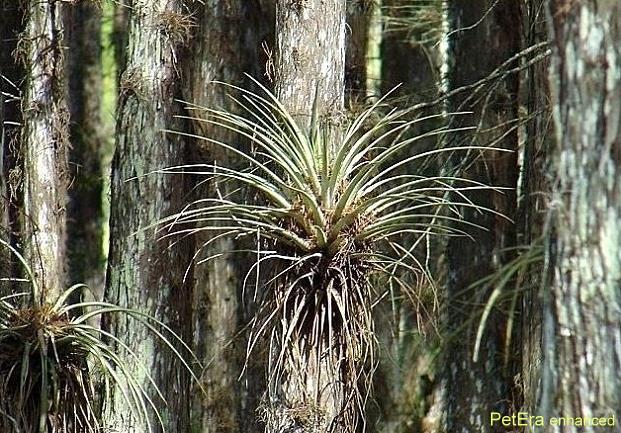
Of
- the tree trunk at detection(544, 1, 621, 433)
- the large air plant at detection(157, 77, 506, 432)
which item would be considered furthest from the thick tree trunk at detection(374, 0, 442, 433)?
the tree trunk at detection(544, 1, 621, 433)

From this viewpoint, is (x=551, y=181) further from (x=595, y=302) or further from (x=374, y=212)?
(x=374, y=212)

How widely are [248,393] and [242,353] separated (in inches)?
14.5

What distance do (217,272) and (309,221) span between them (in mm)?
3965

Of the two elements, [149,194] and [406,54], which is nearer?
[149,194]

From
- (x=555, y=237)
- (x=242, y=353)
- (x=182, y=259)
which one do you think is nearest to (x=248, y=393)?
(x=242, y=353)

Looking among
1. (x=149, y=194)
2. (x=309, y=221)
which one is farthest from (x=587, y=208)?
(x=149, y=194)

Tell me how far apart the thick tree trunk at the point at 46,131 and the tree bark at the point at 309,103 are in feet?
5.96

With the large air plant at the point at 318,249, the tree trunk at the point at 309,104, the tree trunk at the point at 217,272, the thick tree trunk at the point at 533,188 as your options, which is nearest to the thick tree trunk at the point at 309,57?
the tree trunk at the point at 309,104

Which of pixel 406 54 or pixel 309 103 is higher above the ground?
pixel 406 54

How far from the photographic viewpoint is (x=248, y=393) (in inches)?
308

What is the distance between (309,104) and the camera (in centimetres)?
531

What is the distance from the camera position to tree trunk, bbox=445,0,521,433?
282 inches

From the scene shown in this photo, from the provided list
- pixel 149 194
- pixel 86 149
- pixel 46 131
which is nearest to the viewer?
pixel 149 194

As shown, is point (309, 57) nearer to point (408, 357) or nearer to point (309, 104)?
point (309, 104)
